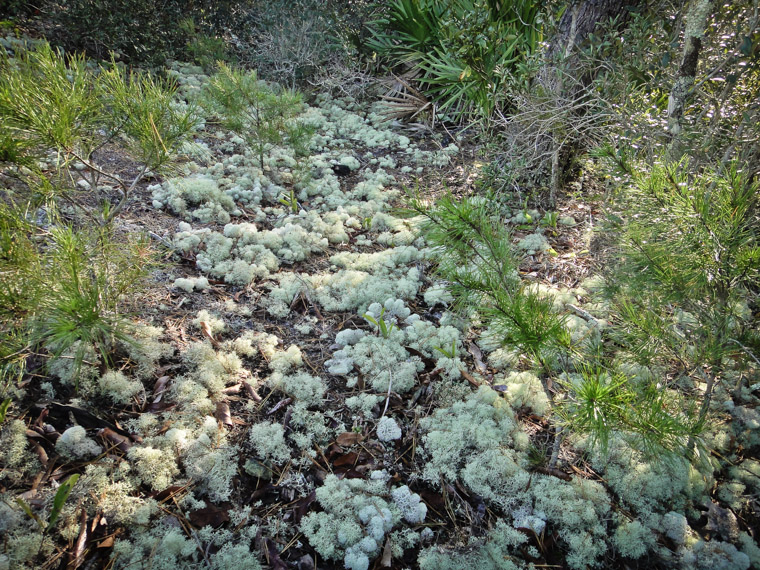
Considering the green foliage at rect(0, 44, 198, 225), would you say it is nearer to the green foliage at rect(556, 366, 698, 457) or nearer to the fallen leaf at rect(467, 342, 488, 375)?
the fallen leaf at rect(467, 342, 488, 375)

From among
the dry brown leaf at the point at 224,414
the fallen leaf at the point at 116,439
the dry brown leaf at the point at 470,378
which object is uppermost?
the dry brown leaf at the point at 470,378

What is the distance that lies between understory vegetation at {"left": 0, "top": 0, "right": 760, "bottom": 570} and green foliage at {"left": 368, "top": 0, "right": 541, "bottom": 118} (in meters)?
0.06

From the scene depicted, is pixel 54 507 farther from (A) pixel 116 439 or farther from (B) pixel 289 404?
(B) pixel 289 404

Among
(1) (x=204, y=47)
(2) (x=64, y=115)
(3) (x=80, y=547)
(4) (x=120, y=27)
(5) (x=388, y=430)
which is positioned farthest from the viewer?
(1) (x=204, y=47)

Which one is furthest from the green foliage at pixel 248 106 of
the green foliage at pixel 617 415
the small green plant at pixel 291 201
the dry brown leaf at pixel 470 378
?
the green foliage at pixel 617 415

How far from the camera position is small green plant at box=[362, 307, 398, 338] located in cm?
237

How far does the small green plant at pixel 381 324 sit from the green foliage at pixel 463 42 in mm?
1720

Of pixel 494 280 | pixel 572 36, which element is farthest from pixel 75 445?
pixel 572 36

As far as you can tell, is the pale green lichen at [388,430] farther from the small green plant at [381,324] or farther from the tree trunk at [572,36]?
the tree trunk at [572,36]

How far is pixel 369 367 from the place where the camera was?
7.43 ft

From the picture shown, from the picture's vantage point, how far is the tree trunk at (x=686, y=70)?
2051 millimetres

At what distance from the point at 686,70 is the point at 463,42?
131cm

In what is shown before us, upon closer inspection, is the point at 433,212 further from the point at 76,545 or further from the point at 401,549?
the point at 76,545

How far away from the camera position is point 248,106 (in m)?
3.84
